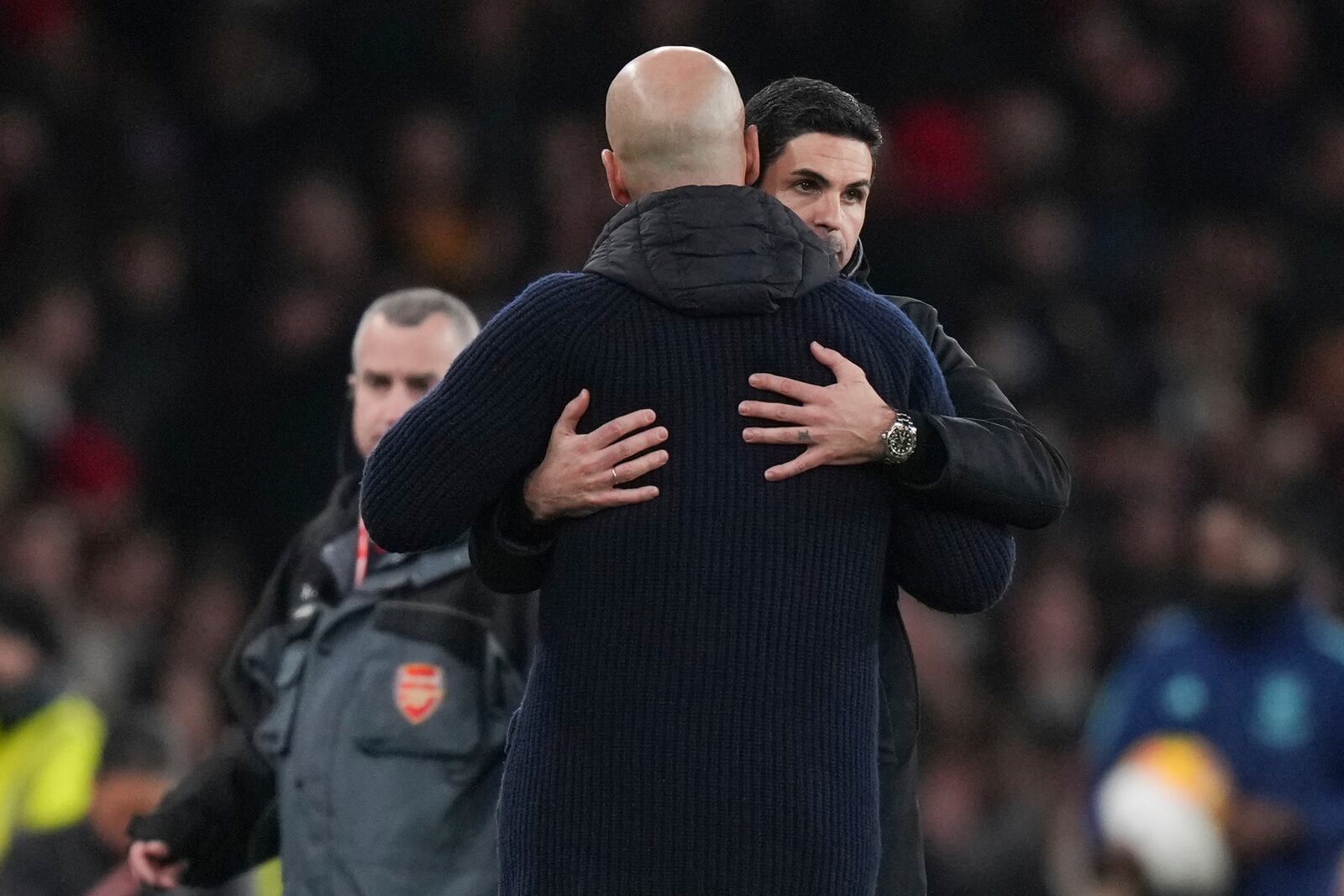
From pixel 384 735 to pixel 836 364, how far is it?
108 cm

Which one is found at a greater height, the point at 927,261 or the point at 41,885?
the point at 927,261

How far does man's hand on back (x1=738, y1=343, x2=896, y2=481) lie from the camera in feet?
9.30

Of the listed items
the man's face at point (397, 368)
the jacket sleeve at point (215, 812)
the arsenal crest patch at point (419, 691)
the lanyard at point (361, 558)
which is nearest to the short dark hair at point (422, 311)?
the man's face at point (397, 368)

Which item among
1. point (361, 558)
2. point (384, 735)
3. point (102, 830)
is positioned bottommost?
point (102, 830)

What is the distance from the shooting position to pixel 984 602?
9.76ft

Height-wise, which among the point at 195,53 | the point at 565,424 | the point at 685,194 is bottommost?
the point at 565,424

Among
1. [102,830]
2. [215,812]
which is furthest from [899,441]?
[102,830]

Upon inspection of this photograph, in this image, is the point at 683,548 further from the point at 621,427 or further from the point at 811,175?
the point at 811,175

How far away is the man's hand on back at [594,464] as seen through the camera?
9.23 ft

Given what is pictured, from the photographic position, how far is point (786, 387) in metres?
2.85

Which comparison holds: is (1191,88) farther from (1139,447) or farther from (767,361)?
(767,361)

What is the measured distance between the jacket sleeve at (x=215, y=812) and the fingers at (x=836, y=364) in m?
1.43

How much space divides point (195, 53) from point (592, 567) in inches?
256

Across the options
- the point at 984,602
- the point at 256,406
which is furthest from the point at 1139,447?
the point at 984,602
